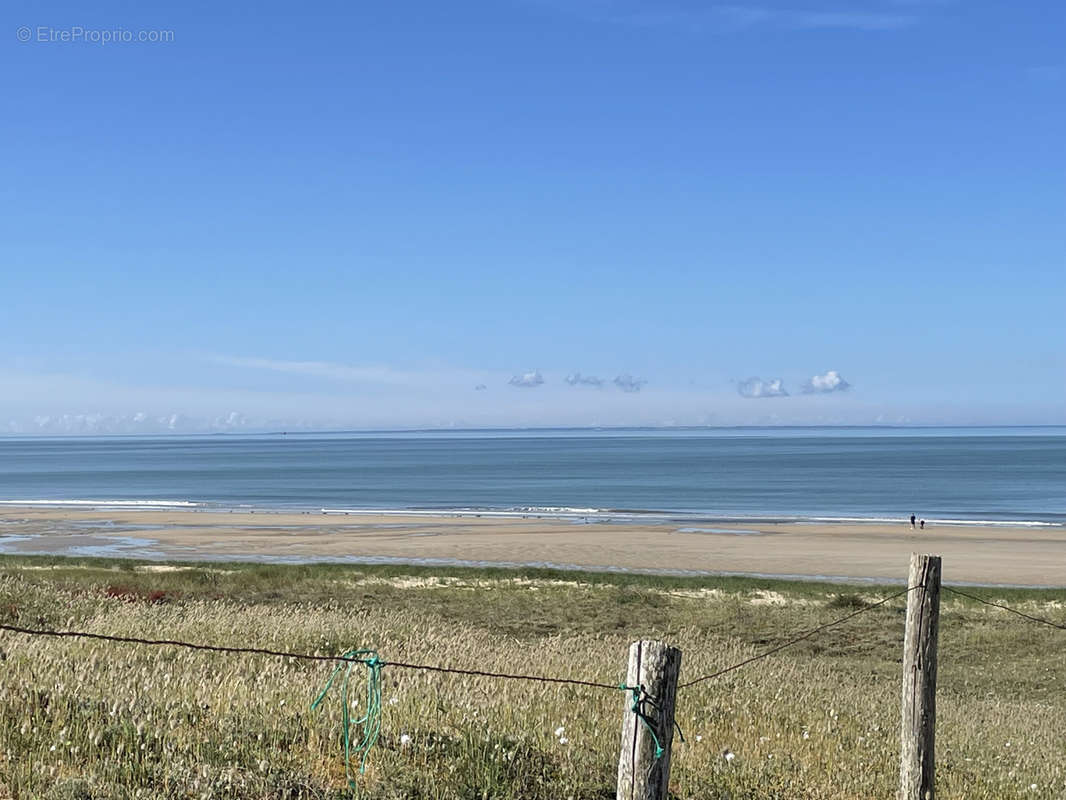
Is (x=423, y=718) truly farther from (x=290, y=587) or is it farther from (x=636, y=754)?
(x=290, y=587)

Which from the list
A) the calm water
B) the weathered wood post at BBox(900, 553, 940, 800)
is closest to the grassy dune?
the weathered wood post at BBox(900, 553, 940, 800)

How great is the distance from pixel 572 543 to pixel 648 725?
4524 cm

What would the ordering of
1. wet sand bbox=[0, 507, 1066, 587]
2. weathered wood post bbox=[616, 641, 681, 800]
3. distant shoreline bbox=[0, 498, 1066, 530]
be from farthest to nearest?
distant shoreline bbox=[0, 498, 1066, 530] < wet sand bbox=[0, 507, 1066, 587] < weathered wood post bbox=[616, 641, 681, 800]

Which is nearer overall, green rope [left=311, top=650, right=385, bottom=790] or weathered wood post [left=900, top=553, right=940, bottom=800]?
green rope [left=311, top=650, right=385, bottom=790]

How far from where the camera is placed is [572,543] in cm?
5044

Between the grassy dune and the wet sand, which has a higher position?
the grassy dune

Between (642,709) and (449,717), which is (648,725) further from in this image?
(449,717)

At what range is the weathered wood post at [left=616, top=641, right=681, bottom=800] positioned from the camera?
5.48 meters

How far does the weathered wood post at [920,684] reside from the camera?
7.28 metres

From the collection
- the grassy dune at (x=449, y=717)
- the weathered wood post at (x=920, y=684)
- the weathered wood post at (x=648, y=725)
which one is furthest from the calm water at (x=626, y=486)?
the weathered wood post at (x=648, y=725)

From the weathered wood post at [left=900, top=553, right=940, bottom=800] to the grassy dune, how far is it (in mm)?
380

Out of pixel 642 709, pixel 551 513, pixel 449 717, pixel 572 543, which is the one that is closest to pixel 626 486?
pixel 551 513

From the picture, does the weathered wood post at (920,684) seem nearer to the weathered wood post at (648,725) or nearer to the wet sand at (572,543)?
the weathered wood post at (648,725)

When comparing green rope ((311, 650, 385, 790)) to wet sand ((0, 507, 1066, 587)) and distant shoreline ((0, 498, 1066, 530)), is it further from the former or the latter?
distant shoreline ((0, 498, 1066, 530))
